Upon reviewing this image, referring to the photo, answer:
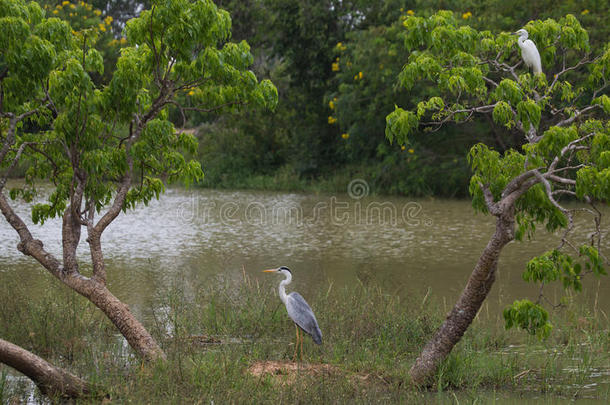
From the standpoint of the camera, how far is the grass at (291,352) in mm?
5125

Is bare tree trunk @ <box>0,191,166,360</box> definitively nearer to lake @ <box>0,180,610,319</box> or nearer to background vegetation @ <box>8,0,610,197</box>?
lake @ <box>0,180,610,319</box>

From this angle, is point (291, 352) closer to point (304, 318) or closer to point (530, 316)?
point (304, 318)

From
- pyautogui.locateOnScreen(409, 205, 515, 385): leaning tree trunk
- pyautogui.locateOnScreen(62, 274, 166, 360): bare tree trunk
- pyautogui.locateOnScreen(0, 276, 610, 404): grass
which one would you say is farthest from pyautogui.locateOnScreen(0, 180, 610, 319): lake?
pyautogui.locateOnScreen(409, 205, 515, 385): leaning tree trunk

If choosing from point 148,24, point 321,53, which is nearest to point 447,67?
point 148,24

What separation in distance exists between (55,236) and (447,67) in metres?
10.2

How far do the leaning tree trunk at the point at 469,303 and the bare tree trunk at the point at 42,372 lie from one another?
100 inches

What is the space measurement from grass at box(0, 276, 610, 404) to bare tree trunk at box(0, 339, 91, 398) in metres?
0.21

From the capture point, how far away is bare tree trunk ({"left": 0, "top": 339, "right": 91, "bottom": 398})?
5016 mm

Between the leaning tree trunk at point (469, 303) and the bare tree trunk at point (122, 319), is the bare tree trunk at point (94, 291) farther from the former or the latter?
the leaning tree trunk at point (469, 303)

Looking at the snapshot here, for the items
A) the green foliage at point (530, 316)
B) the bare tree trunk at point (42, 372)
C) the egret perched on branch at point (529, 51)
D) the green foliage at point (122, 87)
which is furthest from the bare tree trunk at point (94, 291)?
the egret perched on branch at point (529, 51)

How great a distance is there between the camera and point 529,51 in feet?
18.9

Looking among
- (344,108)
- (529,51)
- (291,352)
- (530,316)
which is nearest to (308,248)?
(291,352)

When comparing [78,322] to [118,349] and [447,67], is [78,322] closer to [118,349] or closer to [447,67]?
[118,349]

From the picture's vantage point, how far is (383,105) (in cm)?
2055
